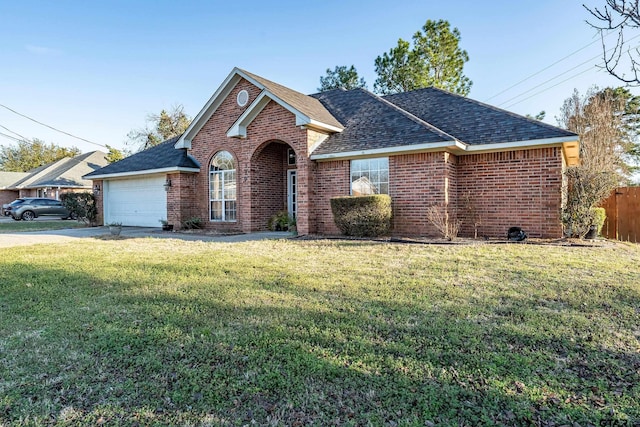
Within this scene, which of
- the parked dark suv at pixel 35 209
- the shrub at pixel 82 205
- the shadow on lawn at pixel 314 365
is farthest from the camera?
the parked dark suv at pixel 35 209

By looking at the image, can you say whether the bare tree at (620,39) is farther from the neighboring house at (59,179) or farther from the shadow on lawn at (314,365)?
the neighboring house at (59,179)

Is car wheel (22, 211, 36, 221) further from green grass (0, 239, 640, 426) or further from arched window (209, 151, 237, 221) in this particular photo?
green grass (0, 239, 640, 426)

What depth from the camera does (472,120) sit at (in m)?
12.2

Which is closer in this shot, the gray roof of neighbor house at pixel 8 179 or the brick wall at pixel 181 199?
the brick wall at pixel 181 199

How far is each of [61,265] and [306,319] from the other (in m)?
5.61

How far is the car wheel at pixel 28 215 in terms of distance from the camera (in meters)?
25.2

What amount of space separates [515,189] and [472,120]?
284cm

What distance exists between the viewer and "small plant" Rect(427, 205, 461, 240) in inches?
407

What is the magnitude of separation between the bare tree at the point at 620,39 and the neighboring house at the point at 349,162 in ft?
24.8

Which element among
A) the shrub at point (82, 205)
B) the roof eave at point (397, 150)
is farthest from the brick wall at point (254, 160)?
the shrub at point (82, 205)

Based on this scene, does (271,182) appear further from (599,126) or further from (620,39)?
(599,126)

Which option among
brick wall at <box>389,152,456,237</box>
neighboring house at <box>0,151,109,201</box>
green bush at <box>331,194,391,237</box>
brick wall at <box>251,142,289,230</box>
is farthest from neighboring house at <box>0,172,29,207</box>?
brick wall at <box>389,152,456,237</box>

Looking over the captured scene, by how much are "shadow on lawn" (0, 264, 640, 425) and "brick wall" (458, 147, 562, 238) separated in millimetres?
7124

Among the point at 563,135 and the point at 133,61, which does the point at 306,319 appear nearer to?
the point at 563,135
